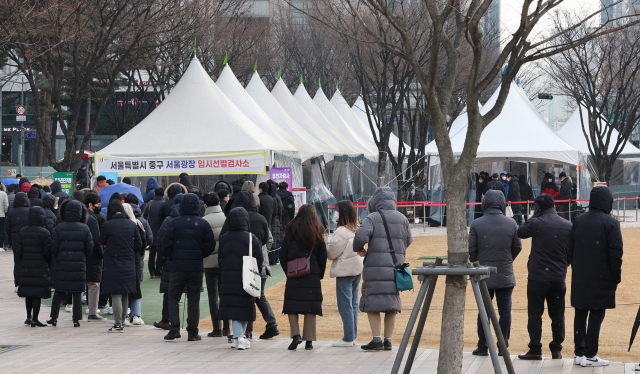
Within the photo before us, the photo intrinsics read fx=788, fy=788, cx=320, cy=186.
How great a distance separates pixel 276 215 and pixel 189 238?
19.8 ft

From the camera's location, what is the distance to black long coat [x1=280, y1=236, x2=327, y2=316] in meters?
7.91

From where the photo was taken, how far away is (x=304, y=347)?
8.17 metres

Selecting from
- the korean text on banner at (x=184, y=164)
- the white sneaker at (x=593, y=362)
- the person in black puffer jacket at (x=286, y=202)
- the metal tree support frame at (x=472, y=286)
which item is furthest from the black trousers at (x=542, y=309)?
the korean text on banner at (x=184, y=164)

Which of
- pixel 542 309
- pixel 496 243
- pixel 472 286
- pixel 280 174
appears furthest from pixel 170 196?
pixel 472 286

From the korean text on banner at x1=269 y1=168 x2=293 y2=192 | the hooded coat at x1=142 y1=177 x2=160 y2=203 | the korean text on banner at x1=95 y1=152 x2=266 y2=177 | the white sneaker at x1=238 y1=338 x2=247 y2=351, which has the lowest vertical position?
the white sneaker at x1=238 y1=338 x2=247 y2=351

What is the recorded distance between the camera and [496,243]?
24.3ft

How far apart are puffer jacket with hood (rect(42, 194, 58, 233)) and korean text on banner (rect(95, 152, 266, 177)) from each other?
6753 mm

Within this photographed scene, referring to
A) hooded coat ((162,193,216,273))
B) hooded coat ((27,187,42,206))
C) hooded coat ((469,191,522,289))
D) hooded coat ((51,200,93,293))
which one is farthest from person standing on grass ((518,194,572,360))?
hooded coat ((27,187,42,206))

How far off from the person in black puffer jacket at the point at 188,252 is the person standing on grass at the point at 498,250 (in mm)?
2872

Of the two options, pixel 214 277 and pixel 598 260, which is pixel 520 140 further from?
pixel 598 260

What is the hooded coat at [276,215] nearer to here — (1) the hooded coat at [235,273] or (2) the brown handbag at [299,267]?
(1) the hooded coat at [235,273]

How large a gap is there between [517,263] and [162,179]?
12.5 m

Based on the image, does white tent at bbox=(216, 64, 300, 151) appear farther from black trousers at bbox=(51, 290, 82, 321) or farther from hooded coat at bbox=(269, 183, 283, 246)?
black trousers at bbox=(51, 290, 82, 321)

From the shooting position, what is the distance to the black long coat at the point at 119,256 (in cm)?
916
